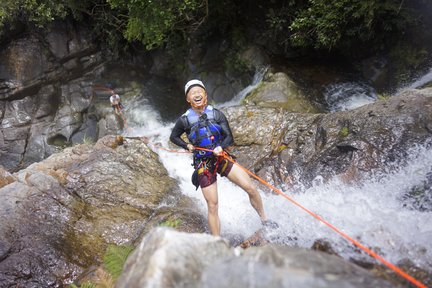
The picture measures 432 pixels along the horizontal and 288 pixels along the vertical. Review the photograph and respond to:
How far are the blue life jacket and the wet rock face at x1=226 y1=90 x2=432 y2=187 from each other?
2685 millimetres

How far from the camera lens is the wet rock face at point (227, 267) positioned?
2133 millimetres

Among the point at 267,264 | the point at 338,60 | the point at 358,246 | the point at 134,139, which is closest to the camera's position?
the point at 267,264

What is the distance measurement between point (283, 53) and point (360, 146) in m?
6.21

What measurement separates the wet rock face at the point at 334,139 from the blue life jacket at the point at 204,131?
2685 mm

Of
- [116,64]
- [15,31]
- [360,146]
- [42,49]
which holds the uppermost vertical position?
[15,31]

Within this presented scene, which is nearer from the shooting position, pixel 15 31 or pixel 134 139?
pixel 134 139

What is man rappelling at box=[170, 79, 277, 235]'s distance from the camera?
4.77m

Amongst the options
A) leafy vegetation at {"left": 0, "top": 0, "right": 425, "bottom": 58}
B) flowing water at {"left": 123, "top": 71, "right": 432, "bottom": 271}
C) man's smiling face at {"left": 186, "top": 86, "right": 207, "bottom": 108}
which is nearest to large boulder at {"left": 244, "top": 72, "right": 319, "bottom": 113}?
leafy vegetation at {"left": 0, "top": 0, "right": 425, "bottom": 58}

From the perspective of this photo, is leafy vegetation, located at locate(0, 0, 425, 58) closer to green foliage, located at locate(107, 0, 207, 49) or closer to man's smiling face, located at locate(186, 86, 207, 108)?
green foliage, located at locate(107, 0, 207, 49)

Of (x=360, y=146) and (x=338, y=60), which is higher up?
(x=338, y=60)

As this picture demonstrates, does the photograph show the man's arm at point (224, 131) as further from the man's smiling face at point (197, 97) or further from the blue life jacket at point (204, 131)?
the man's smiling face at point (197, 97)

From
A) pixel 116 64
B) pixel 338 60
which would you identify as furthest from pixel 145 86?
pixel 338 60

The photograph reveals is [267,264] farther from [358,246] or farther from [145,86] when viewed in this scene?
[145,86]

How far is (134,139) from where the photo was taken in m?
8.97
